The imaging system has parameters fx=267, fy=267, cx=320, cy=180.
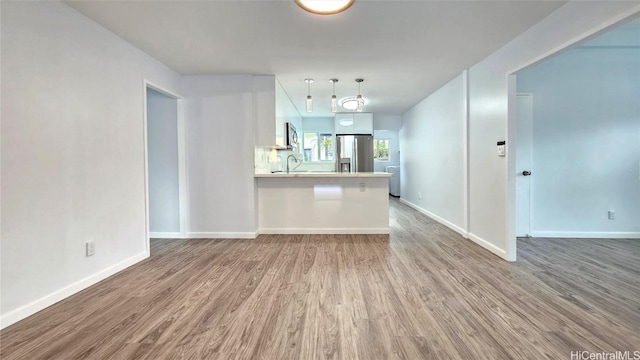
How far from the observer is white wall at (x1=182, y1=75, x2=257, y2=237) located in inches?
155

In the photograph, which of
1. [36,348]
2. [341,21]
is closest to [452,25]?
[341,21]

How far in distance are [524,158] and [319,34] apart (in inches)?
129

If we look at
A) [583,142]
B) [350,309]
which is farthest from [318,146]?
[350,309]

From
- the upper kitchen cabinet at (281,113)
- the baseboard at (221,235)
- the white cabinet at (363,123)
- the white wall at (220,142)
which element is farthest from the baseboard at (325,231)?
the white cabinet at (363,123)

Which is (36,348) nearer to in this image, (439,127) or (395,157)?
(439,127)

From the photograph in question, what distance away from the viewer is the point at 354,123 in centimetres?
666

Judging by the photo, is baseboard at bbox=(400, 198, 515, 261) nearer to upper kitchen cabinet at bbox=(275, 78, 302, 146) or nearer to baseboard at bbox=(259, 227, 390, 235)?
baseboard at bbox=(259, 227, 390, 235)

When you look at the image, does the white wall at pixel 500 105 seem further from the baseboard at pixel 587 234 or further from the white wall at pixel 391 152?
the white wall at pixel 391 152

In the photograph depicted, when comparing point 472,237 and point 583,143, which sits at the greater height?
point 583,143

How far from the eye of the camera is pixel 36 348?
61.1 inches

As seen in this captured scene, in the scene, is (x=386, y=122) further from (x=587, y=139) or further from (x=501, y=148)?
(x=501, y=148)

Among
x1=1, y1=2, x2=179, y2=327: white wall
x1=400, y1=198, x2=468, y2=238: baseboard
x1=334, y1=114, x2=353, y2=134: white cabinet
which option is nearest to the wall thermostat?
x1=400, y1=198, x2=468, y2=238: baseboard

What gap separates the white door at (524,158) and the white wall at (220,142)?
3.81 m

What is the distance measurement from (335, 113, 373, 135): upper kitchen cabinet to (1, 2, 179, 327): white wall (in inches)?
175
